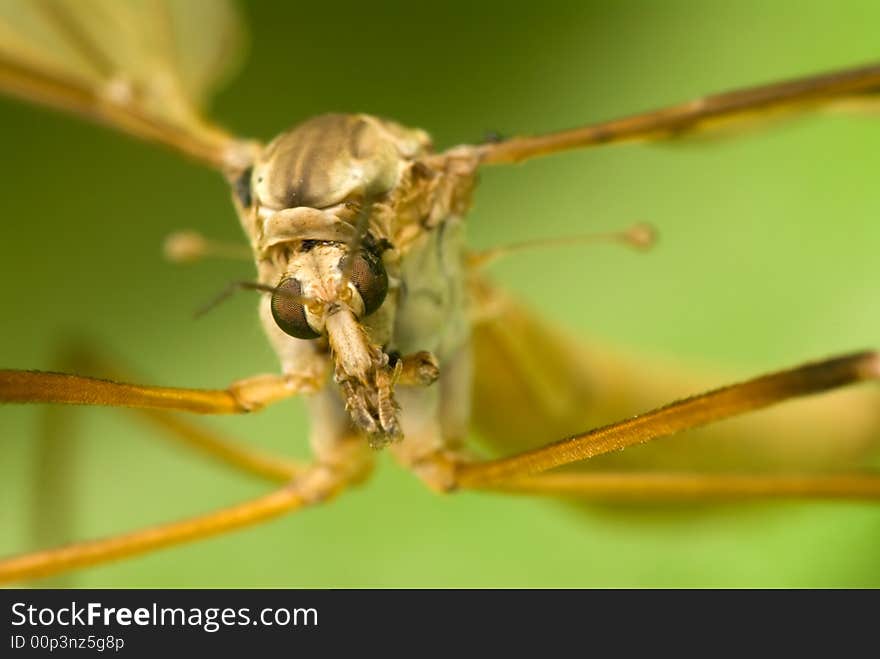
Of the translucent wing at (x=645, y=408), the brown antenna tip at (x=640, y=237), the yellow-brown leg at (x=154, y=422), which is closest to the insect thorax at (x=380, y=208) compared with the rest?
the yellow-brown leg at (x=154, y=422)

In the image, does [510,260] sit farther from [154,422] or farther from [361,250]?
[361,250]

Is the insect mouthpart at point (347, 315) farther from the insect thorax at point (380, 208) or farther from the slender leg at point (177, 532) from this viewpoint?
the slender leg at point (177, 532)

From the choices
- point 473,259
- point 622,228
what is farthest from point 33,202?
point 473,259

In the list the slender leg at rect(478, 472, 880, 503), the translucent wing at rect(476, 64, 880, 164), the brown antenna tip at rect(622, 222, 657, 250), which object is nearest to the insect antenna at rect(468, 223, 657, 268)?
→ the brown antenna tip at rect(622, 222, 657, 250)

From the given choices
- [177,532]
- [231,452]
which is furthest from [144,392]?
[231,452]

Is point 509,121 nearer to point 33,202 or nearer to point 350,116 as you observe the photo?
point 33,202
